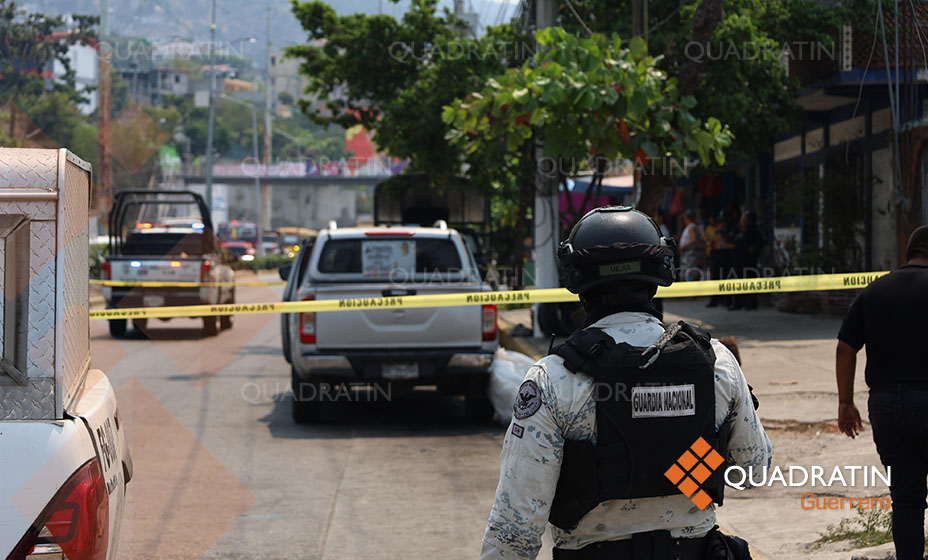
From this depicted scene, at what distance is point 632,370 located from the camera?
8.22 feet

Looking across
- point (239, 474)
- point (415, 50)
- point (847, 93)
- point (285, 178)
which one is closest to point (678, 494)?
point (239, 474)

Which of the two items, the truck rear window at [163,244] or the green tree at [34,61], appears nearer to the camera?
the truck rear window at [163,244]

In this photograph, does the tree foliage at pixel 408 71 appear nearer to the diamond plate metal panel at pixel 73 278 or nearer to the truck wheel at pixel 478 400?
the truck wheel at pixel 478 400

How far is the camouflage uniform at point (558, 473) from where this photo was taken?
2486 millimetres

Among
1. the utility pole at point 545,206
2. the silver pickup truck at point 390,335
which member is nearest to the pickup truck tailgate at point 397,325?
the silver pickup truck at point 390,335

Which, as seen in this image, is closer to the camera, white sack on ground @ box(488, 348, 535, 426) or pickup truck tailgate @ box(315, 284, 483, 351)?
pickup truck tailgate @ box(315, 284, 483, 351)

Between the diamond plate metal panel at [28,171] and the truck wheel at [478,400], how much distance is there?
7018 millimetres

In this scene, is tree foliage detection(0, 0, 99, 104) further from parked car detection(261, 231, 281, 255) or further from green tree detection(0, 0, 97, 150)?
parked car detection(261, 231, 281, 255)

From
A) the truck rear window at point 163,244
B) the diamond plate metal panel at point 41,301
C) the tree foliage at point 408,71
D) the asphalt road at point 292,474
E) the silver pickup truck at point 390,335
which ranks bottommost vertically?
the asphalt road at point 292,474

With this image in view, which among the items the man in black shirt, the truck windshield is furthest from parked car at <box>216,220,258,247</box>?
the man in black shirt

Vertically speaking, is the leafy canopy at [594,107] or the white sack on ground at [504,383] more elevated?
the leafy canopy at [594,107]

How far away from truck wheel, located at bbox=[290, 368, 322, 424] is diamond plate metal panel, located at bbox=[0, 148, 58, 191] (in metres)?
6.83

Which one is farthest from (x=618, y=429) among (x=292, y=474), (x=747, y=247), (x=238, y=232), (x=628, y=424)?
(x=238, y=232)

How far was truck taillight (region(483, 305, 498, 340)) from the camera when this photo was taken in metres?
9.63
